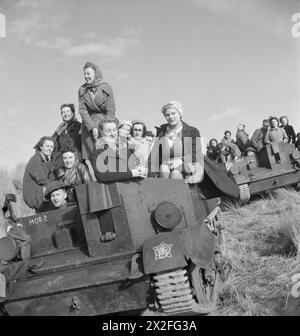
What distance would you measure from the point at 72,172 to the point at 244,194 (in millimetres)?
4215

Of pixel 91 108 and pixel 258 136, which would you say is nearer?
pixel 91 108

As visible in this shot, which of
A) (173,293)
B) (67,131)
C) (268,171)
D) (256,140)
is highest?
(67,131)

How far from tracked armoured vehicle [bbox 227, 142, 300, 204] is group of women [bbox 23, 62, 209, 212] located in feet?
8.02

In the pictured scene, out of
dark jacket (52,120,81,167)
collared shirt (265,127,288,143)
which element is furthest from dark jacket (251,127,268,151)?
dark jacket (52,120,81,167)

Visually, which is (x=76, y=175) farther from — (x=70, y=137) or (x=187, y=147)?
(x=70, y=137)

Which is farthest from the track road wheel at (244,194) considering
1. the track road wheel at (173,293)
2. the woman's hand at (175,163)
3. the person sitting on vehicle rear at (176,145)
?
the track road wheel at (173,293)

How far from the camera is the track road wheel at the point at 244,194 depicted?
971cm

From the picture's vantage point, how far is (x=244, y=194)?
9.74 m

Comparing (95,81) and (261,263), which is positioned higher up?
(95,81)

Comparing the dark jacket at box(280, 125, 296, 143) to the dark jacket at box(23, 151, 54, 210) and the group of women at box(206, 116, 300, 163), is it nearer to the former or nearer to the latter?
the group of women at box(206, 116, 300, 163)

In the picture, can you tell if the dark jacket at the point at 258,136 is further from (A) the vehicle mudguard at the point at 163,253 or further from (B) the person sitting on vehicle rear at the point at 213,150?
(A) the vehicle mudguard at the point at 163,253

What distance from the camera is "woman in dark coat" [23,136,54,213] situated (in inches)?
290

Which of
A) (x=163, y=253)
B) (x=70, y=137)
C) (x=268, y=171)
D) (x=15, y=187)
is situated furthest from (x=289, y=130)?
(x=15, y=187)
